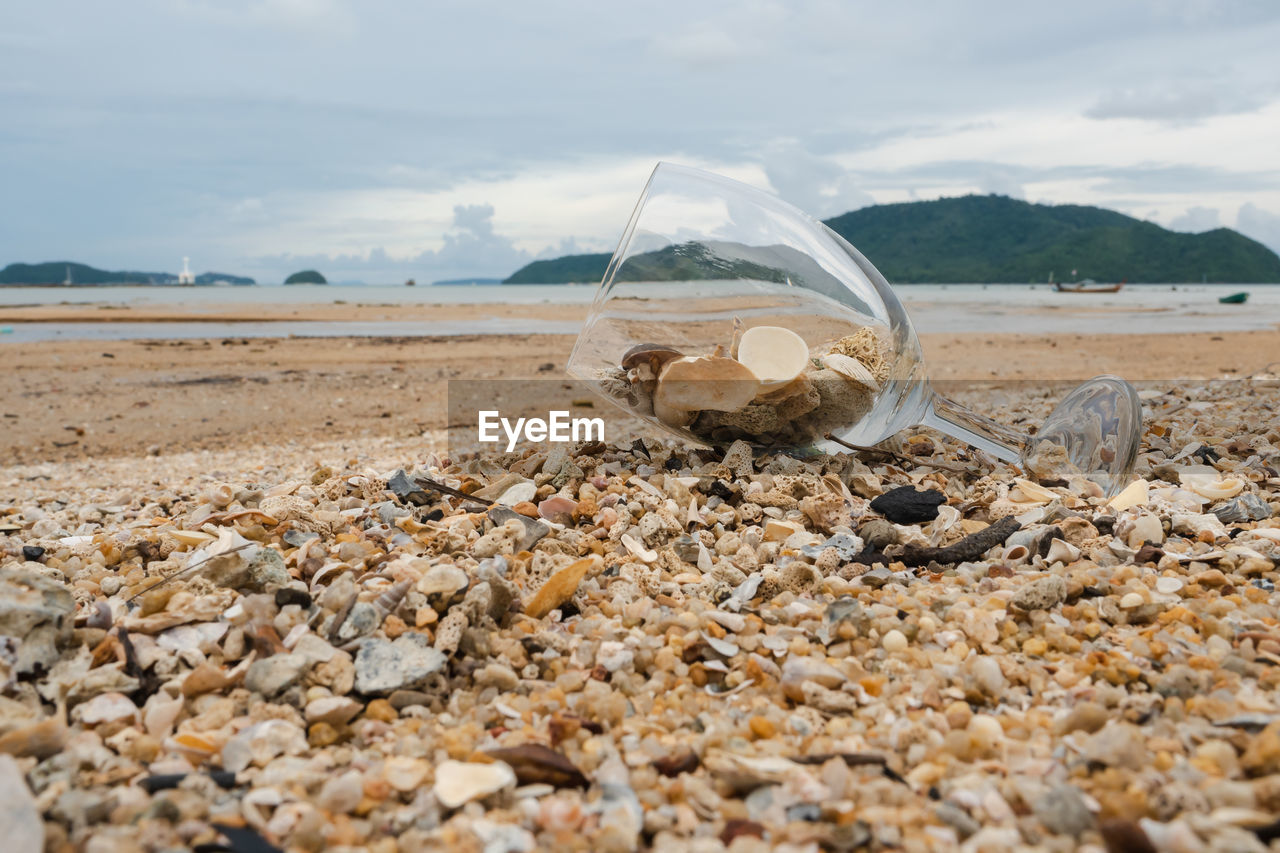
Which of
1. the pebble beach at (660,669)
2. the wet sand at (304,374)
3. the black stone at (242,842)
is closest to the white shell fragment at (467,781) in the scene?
→ the pebble beach at (660,669)

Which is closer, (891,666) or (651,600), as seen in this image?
(891,666)

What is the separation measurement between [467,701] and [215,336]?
1936cm

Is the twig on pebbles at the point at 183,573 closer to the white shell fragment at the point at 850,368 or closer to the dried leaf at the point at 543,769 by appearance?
the dried leaf at the point at 543,769

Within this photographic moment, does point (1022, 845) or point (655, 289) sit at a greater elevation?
point (655, 289)

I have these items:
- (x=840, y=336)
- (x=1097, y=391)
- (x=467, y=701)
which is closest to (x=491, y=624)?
(x=467, y=701)

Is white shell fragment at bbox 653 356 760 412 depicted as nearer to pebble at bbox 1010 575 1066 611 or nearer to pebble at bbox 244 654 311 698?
pebble at bbox 1010 575 1066 611

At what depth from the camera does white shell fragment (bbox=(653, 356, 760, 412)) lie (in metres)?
2.71

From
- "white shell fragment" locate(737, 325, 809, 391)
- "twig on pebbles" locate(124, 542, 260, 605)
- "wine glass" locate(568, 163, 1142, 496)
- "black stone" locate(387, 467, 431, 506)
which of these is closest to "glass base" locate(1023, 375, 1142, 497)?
"wine glass" locate(568, 163, 1142, 496)

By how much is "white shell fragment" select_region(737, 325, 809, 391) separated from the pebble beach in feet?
1.19

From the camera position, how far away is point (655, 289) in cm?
277

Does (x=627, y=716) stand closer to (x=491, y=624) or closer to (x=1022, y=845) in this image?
(x=491, y=624)

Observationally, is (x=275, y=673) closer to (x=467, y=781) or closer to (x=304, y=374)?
(x=467, y=781)

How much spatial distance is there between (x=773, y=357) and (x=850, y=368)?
0.89 feet

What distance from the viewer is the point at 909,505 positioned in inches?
105
